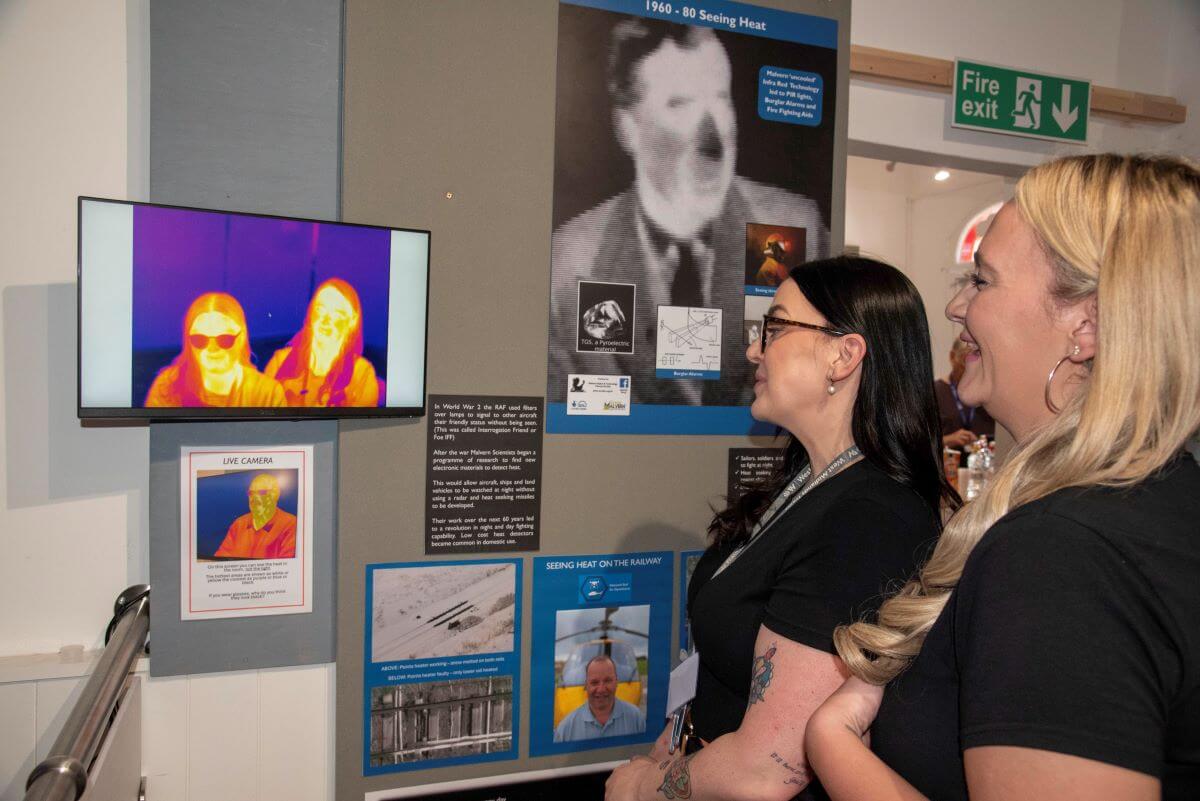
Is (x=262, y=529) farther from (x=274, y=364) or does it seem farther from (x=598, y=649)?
(x=598, y=649)

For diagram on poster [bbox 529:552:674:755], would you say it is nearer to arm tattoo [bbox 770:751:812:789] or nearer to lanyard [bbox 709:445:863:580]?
lanyard [bbox 709:445:863:580]

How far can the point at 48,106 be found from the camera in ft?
6.28

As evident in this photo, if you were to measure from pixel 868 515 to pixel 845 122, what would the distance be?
1505mm

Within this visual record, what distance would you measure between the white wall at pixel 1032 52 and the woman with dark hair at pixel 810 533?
2373mm

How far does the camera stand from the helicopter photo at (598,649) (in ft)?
7.09

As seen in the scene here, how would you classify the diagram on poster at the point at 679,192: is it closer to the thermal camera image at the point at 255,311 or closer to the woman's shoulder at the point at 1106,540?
the thermal camera image at the point at 255,311

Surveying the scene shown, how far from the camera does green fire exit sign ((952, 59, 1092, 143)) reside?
3.66 m

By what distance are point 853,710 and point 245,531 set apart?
1.50m

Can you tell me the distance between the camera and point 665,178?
2.20 m

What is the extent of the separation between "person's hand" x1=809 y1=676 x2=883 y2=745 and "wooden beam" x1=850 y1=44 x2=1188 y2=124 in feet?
10.2

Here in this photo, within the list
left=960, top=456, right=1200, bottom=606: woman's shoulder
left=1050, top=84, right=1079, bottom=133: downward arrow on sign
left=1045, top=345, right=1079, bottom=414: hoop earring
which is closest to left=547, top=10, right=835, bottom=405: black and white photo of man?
left=1045, top=345, right=1079, bottom=414: hoop earring

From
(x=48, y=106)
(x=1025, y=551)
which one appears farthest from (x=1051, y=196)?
(x=48, y=106)

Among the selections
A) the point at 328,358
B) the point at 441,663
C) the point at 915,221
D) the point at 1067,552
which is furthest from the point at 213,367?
the point at 915,221

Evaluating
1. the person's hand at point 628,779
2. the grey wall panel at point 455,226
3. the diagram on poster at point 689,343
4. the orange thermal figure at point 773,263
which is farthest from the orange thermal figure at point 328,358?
the orange thermal figure at point 773,263
